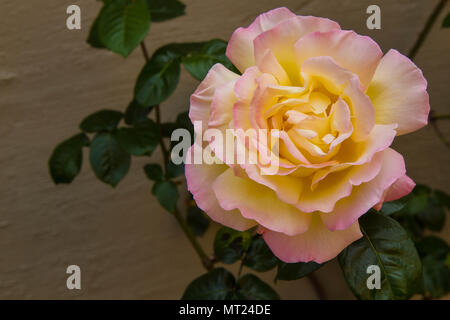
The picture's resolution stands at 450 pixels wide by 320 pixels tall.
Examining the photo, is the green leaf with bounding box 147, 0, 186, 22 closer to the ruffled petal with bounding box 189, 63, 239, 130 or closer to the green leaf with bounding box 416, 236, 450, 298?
the ruffled petal with bounding box 189, 63, 239, 130

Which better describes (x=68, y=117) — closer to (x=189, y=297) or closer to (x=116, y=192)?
(x=116, y=192)

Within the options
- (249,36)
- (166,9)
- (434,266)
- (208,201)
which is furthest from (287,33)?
(434,266)

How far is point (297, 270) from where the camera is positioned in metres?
0.40

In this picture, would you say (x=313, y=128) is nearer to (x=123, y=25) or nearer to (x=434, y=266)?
(x=123, y=25)

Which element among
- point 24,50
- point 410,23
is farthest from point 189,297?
point 410,23

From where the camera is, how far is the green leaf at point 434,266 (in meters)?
0.75

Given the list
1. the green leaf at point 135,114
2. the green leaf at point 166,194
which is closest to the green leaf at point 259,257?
the green leaf at point 166,194

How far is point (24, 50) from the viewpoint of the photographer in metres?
0.65

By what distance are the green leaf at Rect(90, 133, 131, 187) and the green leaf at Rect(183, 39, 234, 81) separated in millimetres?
162

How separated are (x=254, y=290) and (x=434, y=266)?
41 cm

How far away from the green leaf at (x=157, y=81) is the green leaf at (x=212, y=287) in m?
0.23

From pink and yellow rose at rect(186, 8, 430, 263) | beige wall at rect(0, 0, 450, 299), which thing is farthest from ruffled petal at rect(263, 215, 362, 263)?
beige wall at rect(0, 0, 450, 299)

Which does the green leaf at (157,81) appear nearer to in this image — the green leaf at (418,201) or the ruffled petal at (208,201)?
the ruffled petal at (208,201)

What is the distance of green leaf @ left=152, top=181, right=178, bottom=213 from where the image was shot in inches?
21.8
